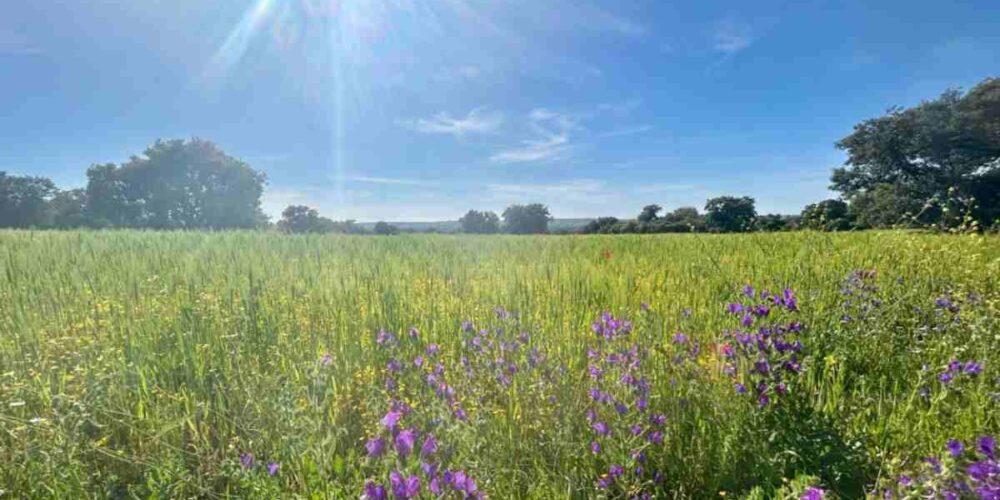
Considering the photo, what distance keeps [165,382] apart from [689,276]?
4.14 metres

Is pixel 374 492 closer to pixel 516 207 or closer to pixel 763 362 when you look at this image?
pixel 763 362

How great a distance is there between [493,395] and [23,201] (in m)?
62.8

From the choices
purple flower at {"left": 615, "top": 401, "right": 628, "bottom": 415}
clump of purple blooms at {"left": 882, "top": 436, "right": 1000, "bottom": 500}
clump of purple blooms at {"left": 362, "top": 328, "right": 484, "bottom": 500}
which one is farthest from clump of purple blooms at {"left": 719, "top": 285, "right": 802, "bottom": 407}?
clump of purple blooms at {"left": 362, "top": 328, "right": 484, "bottom": 500}

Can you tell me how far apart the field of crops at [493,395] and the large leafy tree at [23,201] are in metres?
54.7

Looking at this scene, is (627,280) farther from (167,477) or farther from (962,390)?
(167,477)

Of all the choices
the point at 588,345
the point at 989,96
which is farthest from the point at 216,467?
the point at 989,96

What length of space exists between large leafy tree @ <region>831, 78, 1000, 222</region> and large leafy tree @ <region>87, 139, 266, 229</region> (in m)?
55.5

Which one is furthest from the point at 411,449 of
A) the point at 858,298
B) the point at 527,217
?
the point at 527,217

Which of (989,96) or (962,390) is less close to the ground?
(989,96)

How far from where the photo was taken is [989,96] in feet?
95.3

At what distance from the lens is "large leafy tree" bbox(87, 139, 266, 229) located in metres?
42.3

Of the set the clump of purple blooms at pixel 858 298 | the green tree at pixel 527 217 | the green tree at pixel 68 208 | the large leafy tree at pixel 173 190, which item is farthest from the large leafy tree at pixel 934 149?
the green tree at pixel 68 208

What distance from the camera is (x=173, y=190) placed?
1711 inches

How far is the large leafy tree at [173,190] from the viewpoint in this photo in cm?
4231
